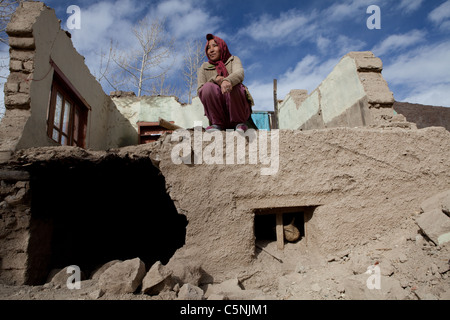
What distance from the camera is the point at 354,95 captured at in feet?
11.2

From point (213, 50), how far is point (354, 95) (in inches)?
73.9

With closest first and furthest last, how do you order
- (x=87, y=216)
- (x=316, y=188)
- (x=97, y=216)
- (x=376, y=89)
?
(x=316, y=188) < (x=376, y=89) < (x=87, y=216) < (x=97, y=216)

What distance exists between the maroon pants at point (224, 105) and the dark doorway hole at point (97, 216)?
0.85 m

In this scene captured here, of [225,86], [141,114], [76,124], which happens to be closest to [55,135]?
[76,124]

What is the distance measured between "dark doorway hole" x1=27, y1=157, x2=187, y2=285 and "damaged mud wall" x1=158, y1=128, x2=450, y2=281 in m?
0.85

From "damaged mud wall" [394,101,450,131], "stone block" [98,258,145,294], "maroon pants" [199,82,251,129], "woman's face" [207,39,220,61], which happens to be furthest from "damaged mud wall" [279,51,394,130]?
"damaged mud wall" [394,101,450,131]

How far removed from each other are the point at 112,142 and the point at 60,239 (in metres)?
2.96

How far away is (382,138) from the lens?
97.2 inches

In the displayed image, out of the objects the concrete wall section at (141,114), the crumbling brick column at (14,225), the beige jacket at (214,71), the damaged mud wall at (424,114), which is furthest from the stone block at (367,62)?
the crumbling brick column at (14,225)

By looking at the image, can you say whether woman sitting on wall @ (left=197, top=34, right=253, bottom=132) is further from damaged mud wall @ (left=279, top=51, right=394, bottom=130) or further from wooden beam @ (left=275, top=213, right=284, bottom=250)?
damaged mud wall @ (left=279, top=51, right=394, bottom=130)

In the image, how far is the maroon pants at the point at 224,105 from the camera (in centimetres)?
255

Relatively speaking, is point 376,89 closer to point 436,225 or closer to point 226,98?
point 436,225

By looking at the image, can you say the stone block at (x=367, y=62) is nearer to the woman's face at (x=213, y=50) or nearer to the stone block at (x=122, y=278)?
the woman's face at (x=213, y=50)
